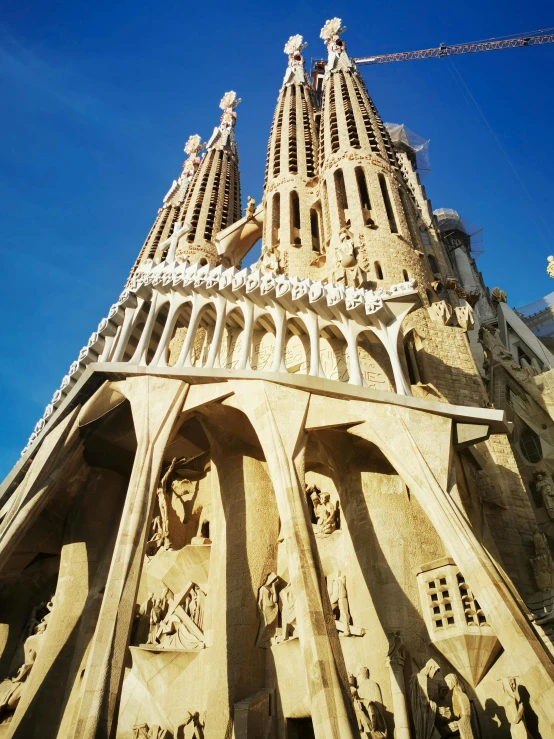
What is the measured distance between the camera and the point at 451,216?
3391cm

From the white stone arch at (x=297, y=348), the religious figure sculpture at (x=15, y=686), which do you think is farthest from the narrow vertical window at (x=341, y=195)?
the religious figure sculpture at (x=15, y=686)

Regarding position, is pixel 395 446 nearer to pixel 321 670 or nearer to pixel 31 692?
pixel 321 670

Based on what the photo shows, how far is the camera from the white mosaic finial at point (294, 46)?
3319 cm

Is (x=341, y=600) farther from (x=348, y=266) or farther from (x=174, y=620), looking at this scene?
(x=348, y=266)

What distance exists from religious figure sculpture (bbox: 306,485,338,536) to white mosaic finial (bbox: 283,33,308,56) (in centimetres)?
3011

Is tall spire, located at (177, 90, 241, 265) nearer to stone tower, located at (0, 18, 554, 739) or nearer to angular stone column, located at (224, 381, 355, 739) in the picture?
stone tower, located at (0, 18, 554, 739)


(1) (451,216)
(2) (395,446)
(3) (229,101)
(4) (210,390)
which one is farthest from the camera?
(3) (229,101)

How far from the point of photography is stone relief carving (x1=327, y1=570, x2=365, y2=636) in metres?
8.52

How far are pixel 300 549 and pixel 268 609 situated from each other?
2.50 m

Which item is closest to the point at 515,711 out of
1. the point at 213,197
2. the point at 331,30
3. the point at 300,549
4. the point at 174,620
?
the point at 300,549

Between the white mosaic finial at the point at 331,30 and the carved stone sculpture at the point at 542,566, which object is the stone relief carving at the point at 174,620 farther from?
the white mosaic finial at the point at 331,30

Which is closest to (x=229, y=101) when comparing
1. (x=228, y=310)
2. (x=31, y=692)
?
(x=228, y=310)

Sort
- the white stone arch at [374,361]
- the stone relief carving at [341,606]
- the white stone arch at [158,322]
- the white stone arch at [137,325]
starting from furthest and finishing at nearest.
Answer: the white stone arch at [137,325] → the white stone arch at [158,322] → the white stone arch at [374,361] → the stone relief carving at [341,606]

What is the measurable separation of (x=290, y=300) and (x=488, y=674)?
22.8 ft
